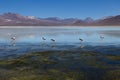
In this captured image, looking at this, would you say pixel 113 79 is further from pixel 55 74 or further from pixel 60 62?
pixel 60 62

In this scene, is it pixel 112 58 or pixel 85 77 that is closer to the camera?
pixel 85 77

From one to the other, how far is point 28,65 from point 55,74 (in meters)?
3.93

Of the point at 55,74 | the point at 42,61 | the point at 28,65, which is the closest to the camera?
the point at 55,74

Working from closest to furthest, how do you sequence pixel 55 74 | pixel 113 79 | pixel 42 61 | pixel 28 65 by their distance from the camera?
pixel 113 79, pixel 55 74, pixel 28 65, pixel 42 61

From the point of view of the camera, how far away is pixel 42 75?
17531mm

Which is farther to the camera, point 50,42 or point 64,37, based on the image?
point 64,37

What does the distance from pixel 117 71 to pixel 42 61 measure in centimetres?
698

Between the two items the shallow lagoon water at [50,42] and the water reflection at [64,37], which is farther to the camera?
the water reflection at [64,37]

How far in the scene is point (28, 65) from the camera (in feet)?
69.2

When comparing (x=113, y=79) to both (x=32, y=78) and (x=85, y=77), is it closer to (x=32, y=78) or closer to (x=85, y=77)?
(x=85, y=77)

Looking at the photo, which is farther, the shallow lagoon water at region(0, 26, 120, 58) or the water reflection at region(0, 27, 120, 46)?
the water reflection at region(0, 27, 120, 46)

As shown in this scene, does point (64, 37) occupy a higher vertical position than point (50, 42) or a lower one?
lower

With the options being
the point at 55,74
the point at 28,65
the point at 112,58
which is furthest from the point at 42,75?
the point at 112,58

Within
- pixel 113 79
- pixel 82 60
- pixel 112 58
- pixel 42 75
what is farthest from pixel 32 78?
pixel 112 58
